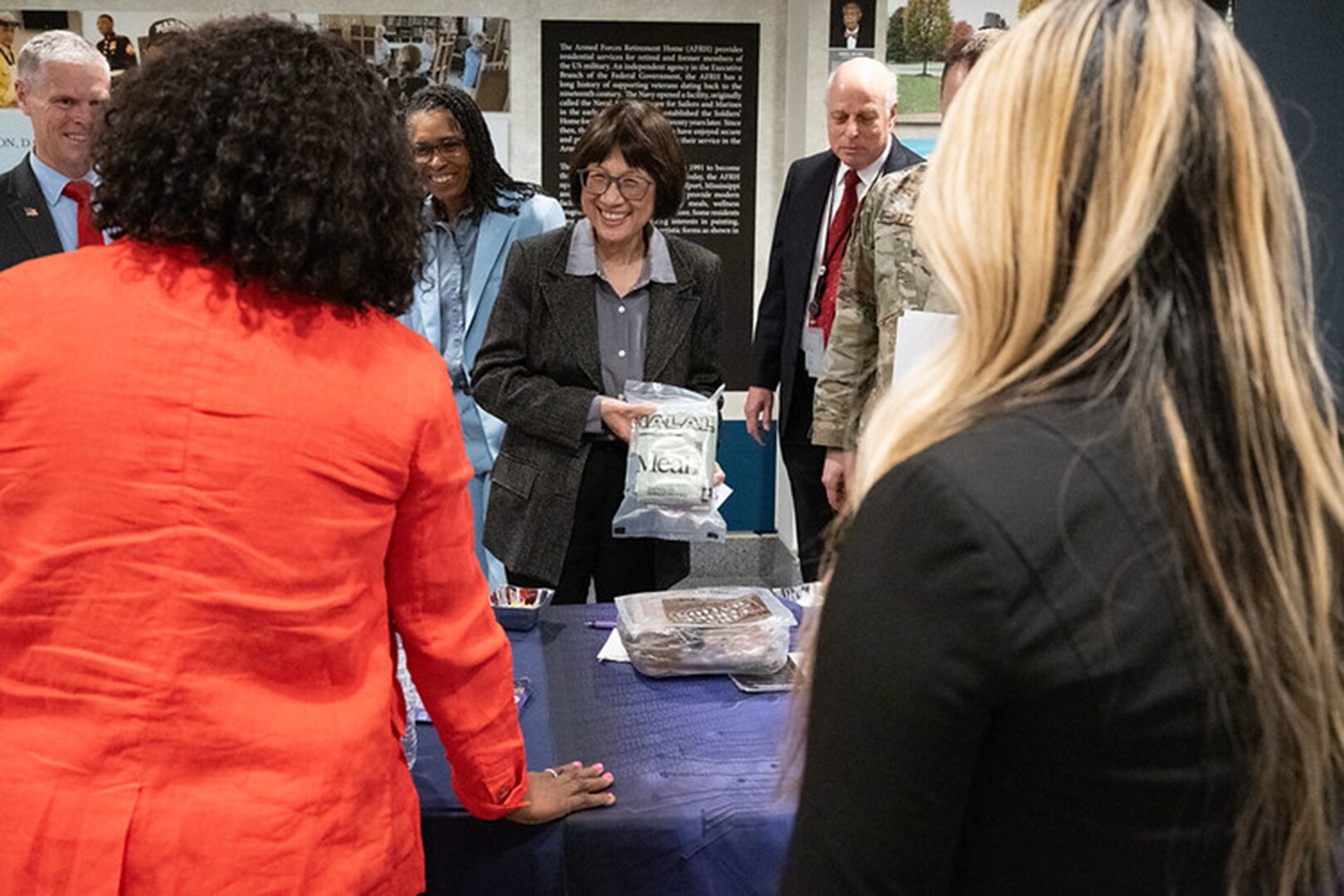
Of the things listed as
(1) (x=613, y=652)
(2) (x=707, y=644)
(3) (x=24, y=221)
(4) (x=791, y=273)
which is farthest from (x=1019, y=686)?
(3) (x=24, y=221)

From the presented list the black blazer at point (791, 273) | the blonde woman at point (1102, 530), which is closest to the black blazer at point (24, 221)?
the black blazer at point (791, 273)

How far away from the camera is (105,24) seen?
15.2ft

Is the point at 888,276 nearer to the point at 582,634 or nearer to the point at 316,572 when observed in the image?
the point at 582,634

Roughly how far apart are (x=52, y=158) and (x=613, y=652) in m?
2.14

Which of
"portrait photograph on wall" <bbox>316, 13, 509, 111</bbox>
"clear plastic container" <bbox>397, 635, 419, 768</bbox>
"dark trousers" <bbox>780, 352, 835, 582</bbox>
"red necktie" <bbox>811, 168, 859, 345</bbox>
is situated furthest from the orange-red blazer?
"portrait photograph on wall" <bbox>316, 13, 509, 111</bbox>

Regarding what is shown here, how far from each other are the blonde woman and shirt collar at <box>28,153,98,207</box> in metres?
2.99

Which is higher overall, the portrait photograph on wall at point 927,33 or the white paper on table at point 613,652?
the portrait photograph on wall at point 927,33

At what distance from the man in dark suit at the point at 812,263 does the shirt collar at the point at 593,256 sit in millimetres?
615

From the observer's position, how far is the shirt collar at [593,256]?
279 centimetres

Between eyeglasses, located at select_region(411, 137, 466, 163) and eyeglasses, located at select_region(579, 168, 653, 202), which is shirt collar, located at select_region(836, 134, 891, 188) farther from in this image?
eyeglasses, located at select_region(411, 137, 466, 163)

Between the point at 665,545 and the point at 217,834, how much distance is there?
1.71 metres

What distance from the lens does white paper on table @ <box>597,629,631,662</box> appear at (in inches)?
78.7

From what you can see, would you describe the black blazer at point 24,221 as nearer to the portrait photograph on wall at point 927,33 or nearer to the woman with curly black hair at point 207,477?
the woman with curly black hair at point 207,477

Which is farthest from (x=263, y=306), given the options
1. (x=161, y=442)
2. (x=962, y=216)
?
(x=962, y=216)
